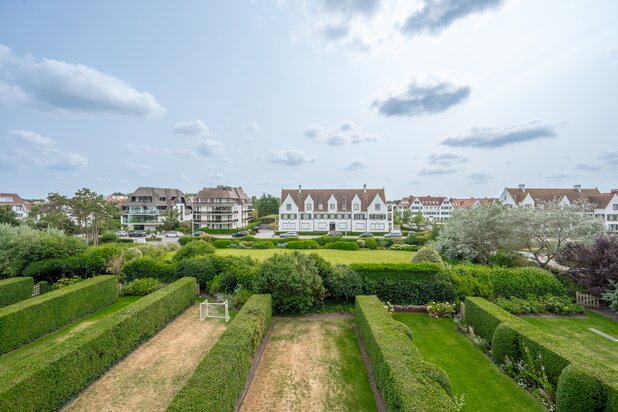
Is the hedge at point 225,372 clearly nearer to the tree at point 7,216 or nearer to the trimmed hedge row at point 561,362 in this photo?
the trimmed hedge row at point 561,362

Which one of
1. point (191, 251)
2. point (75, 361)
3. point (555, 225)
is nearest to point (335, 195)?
point (191, 251)

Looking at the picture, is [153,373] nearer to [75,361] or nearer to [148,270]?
[75,361]

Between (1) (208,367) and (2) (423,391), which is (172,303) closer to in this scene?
(1) (208,367)

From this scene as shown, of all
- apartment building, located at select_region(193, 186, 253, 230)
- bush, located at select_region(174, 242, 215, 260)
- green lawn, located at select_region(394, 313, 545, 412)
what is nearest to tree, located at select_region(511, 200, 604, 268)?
green lawn, located at select_region(394, 313, 545, 412)

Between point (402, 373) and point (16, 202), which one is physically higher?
point (16, 202)

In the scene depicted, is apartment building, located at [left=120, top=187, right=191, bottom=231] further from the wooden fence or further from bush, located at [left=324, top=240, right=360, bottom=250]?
the wooden fence

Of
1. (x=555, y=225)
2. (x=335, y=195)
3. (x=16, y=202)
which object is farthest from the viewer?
(x=16, y=202)

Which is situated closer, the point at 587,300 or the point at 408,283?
the point at 587,300

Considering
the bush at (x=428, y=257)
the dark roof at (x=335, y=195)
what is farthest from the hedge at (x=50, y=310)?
the dark roof at (x=335, y=195)
